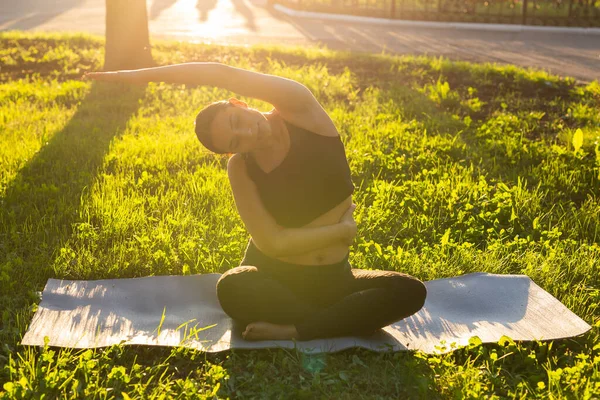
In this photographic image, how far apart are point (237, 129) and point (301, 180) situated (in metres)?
0.49

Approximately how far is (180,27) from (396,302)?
1485 centimetres

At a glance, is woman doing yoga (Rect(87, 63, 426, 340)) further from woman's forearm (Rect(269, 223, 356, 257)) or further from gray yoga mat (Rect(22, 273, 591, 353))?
gray yoga mat (Rect(22, 273, 591, 353))

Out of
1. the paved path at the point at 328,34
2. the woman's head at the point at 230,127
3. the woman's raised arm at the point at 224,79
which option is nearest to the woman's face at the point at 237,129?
the woman's head at the point at 230,127

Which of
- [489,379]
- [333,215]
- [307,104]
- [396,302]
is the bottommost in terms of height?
[489,379]

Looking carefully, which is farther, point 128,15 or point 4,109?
point 128,15

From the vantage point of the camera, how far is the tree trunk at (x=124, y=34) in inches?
385

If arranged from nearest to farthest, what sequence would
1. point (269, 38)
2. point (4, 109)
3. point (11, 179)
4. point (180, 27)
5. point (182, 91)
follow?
point (11, 179)
point (4, 109)
point (182, 91)
point (269, 38)
point (180, 27)

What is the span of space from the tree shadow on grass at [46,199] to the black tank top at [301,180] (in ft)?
5.43

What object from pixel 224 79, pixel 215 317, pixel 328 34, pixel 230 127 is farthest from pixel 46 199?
pixel 328 34

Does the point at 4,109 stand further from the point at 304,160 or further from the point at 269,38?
the point at 269,38

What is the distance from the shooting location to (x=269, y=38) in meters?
15.3

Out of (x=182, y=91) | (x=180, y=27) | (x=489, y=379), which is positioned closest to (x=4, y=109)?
(x=182, y=91)

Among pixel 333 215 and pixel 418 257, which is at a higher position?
pixel 333 215

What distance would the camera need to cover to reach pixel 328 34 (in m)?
16.3
